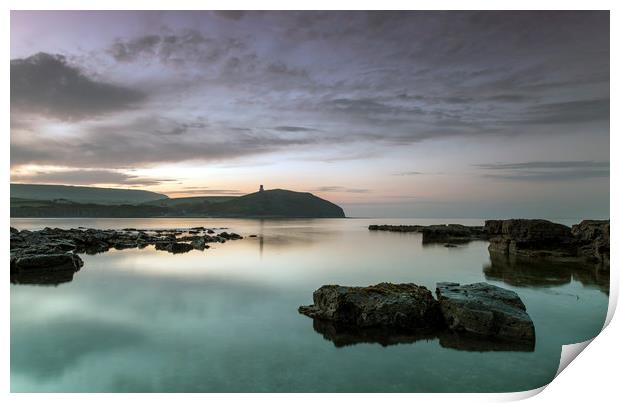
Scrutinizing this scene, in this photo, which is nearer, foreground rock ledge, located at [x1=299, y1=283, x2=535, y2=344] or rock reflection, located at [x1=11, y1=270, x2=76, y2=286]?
foreground rock ledge, located at [x1=299, y1=283, x2=535, y2=344]

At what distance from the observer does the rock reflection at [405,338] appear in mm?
5762

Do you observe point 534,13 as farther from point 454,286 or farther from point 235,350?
point 235,350

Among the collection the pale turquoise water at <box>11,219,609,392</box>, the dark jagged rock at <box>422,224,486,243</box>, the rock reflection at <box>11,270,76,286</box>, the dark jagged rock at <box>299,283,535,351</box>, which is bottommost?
the dark jagged rock at <box>422,224,486,243</box>

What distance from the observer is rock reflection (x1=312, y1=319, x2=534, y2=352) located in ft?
18.9

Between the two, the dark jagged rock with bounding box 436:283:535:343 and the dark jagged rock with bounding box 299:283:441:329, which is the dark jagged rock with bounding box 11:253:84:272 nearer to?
the dark jagged rock with bounding box 299:283:441:329

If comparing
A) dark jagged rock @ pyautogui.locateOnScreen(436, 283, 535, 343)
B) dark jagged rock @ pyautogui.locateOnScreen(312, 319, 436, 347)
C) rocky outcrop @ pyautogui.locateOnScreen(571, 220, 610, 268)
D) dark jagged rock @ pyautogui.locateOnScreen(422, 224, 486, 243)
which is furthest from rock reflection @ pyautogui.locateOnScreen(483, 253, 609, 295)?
dark jagged rock @ pyautogui.locateOnScreen(422, 224, 486, 243)

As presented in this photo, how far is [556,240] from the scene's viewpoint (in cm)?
1942

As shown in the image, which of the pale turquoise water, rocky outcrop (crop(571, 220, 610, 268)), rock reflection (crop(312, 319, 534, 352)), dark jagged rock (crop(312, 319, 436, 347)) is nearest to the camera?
the pale turquoise water

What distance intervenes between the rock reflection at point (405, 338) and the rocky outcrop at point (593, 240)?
13.4 metres

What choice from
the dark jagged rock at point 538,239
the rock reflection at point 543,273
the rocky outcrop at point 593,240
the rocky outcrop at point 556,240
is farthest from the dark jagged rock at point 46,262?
the rocky outcrop at point 593,240

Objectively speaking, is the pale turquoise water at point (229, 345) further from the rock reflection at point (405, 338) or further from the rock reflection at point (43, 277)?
the rock reflection at point (43, 277)

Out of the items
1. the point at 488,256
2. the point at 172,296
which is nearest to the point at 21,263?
the point at 172,296

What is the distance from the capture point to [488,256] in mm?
20141
